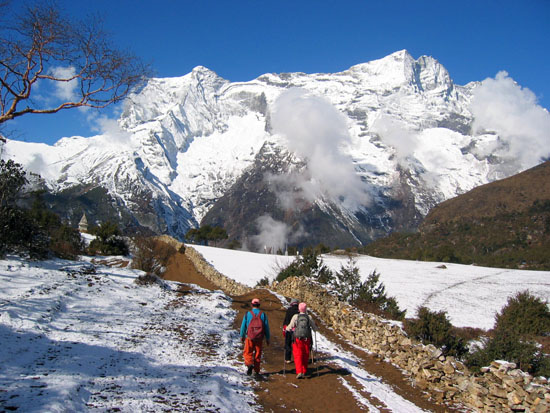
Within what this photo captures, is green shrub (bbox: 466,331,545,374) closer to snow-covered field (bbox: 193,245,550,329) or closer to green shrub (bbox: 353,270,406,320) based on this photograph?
green shrub (bbox: 353,270,406,320)

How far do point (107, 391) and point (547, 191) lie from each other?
394 ft

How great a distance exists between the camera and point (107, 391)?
6.70 m

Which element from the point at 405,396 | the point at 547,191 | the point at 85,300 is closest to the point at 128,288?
the point at 85,300

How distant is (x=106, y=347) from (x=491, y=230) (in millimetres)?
99685

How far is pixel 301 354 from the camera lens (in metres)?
9.66

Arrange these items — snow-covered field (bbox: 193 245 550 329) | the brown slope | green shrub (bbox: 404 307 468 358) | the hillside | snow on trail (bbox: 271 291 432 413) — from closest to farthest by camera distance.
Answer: snow on trail (bbox: 271 291 432 413) < green shrub (bbox: 404 307 468 358) < snow-covered field (bbox: 193 245 550 329) < the hillside < the brown slope

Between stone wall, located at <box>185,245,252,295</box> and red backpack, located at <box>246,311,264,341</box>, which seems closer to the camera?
red backpack, located at <box>246,311,264,341</box>

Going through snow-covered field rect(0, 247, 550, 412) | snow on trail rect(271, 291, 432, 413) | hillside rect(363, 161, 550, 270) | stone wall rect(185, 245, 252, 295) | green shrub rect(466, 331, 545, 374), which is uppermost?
hillside rect(363, 161, 550, 270)

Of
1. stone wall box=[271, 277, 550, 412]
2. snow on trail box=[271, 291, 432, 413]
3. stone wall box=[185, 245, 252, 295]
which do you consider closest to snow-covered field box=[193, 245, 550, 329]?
stone wall box=[185, 245, 252, 295]

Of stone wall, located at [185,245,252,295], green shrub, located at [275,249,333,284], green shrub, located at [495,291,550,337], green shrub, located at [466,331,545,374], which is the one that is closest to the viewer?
green shrub, located at [466,331,545,374]

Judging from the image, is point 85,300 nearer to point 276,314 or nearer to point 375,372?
point 276,314

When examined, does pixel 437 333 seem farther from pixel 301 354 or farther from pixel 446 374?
pixel 301 354

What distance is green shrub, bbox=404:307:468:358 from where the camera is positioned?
13.5m

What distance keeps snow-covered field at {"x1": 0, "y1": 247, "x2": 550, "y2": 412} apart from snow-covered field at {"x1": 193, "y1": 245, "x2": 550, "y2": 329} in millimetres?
15344
